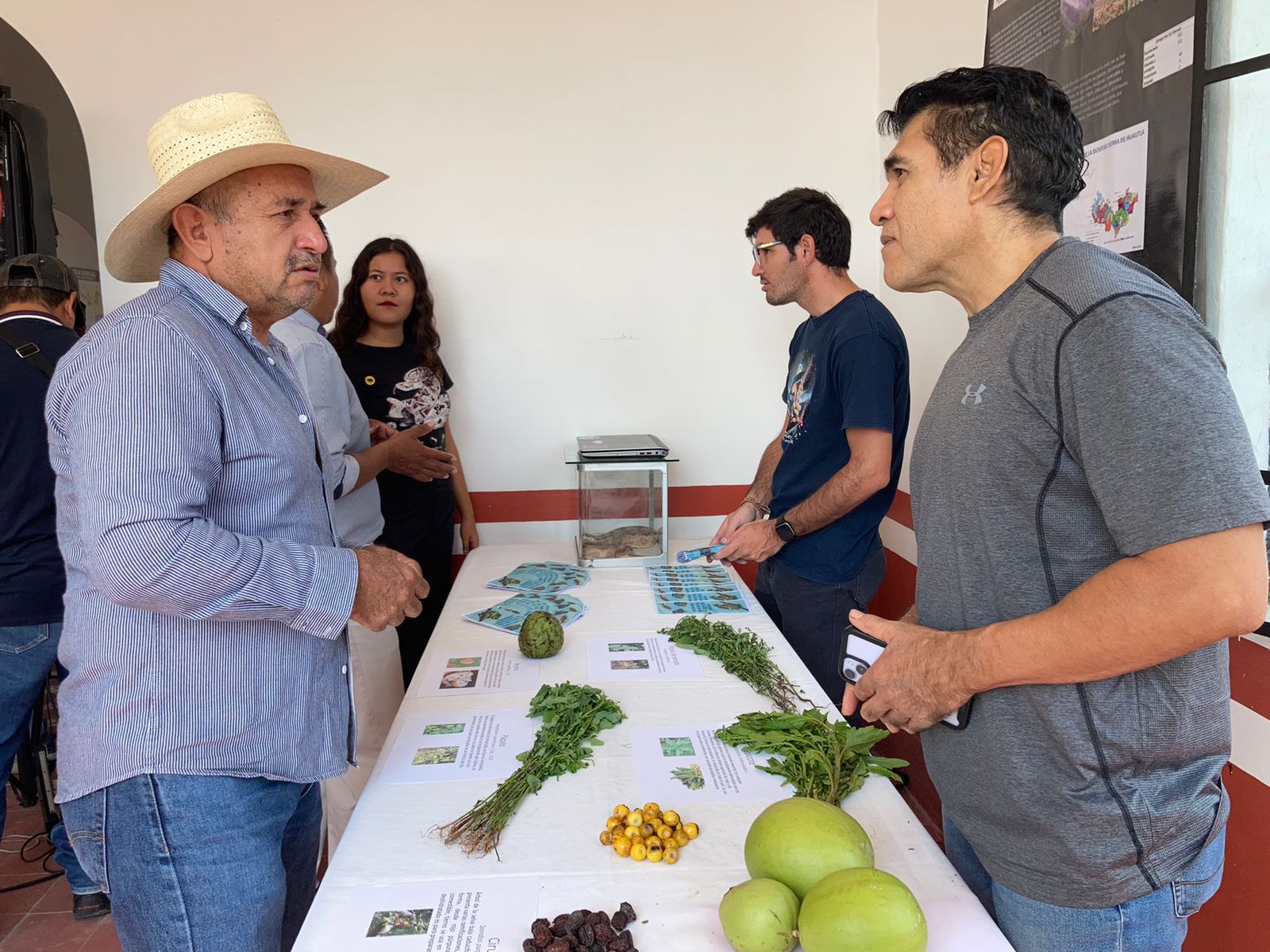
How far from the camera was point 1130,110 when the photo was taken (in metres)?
1.97

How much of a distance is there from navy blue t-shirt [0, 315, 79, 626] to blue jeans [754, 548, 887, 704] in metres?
2.15

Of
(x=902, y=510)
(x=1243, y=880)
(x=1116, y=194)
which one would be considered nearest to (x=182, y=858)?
(x=1243, y=880)

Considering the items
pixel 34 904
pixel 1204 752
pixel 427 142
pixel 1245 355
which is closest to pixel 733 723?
pixel 1204 752

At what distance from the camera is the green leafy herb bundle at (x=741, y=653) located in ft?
6.29

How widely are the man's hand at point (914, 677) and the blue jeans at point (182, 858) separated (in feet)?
3.30

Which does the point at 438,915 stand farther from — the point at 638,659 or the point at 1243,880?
the point at 1243,880

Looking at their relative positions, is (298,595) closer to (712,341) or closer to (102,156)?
(712,341)

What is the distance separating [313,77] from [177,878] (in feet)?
10.5

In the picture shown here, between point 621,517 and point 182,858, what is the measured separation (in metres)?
2.09

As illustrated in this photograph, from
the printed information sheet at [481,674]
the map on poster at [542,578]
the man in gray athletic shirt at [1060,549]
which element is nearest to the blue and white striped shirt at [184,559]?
the printed information sheet at [481,674]

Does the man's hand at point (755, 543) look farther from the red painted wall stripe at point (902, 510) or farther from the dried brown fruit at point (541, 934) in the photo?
the dried brown fruit at point (541, 934)

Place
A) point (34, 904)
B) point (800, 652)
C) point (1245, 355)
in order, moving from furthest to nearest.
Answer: point (34, 904)
point (800, 652)
point (1245, 355)

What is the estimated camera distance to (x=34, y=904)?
9.23 ft

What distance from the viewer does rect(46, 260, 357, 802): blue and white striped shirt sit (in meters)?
1.22
